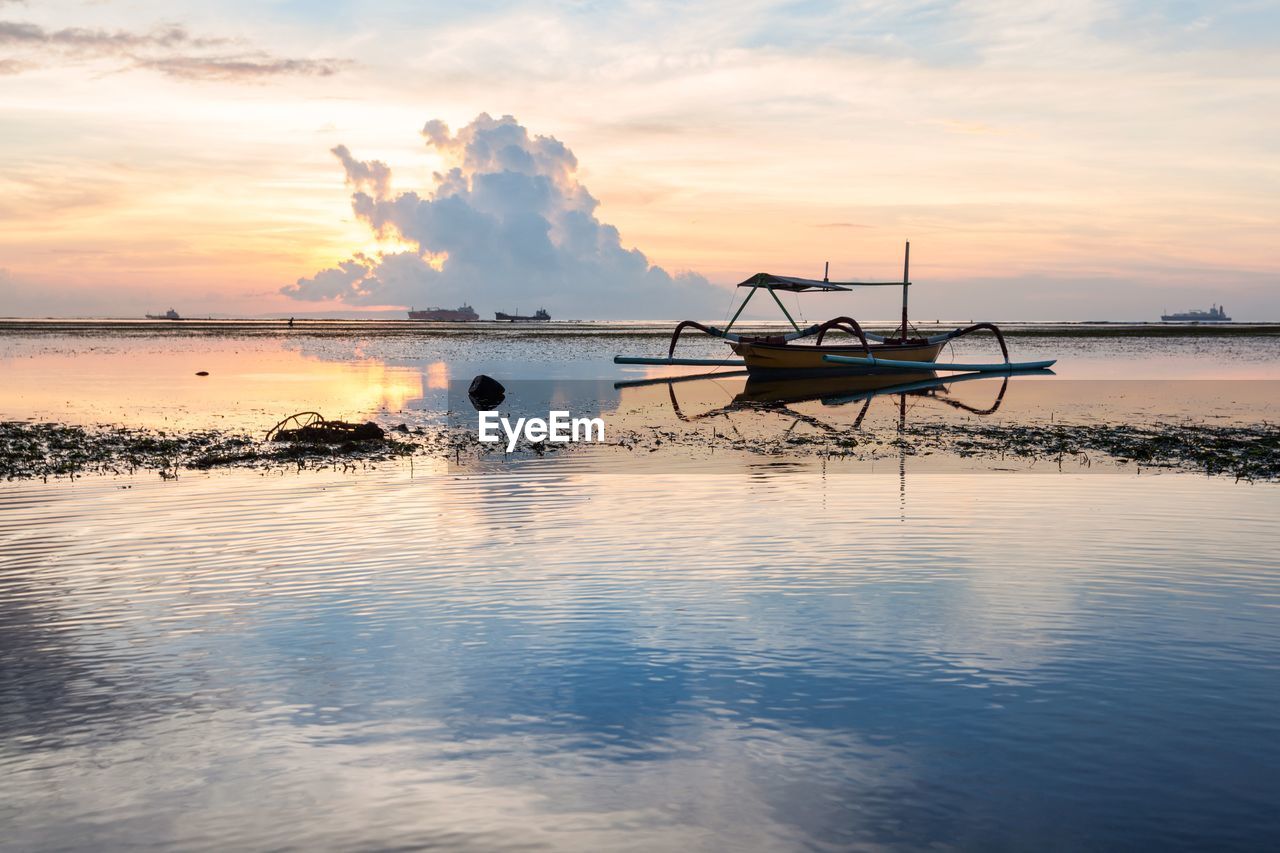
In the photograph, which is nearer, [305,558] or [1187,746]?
[1187,746]

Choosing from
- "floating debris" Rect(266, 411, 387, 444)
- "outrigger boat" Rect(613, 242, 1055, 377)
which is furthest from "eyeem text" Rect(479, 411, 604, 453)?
"outrigger boat" Rect(613, 242, 1055, 377)

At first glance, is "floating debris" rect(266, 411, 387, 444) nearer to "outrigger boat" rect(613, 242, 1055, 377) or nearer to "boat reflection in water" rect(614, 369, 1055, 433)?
"boat reflection in water" rect(614, 369, 1055, 433)

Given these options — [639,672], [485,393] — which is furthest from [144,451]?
[639,672]

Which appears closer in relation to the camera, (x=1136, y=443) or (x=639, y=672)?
(x=639, y=672)

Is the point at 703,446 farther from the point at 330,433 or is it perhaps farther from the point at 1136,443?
the point at 1136,443

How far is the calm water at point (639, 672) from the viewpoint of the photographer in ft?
24.3

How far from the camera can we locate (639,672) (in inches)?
402

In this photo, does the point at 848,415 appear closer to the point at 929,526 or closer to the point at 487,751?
the point at 929,526

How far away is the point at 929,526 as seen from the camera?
1756 cm

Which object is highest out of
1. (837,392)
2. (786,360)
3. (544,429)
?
(786,360)

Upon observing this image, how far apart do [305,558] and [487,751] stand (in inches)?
305

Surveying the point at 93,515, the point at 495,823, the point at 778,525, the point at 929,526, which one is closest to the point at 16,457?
the point at 93,515

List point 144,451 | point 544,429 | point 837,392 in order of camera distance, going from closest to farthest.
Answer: point 144,451, point 544,429, point 837,392

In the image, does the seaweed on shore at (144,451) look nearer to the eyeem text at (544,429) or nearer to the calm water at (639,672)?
the eyeem text at (544,429)
